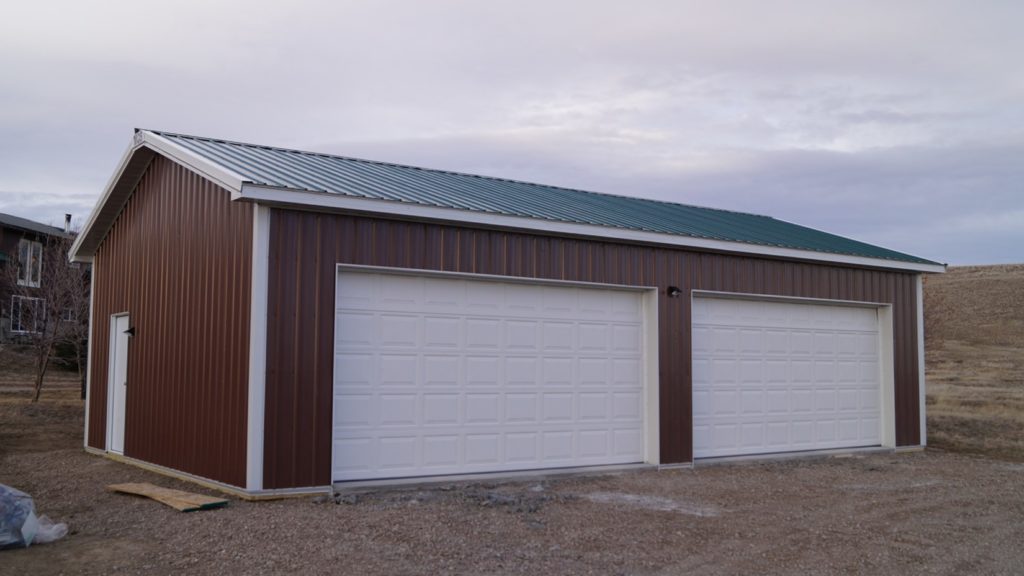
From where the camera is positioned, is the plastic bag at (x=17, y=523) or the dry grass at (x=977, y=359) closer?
the plastic bag at (x=17, y=523)

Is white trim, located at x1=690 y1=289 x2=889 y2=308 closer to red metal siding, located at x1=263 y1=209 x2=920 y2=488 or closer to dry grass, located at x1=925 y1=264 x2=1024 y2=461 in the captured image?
red metal siding, located at x1=263 y1=209 x2=920 y2=488

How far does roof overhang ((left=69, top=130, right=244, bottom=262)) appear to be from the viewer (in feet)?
29.6

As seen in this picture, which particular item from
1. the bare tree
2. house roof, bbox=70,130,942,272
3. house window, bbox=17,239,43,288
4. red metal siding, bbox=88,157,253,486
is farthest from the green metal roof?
house window, bbox=17,239,43,288

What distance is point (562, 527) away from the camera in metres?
7.64

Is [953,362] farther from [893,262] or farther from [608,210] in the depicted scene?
[608,210]

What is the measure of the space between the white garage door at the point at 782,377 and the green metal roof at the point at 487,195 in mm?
1039

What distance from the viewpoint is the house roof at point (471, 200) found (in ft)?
29.9

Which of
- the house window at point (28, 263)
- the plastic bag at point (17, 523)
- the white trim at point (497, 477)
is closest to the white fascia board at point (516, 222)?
the white trim at point (497, 477)

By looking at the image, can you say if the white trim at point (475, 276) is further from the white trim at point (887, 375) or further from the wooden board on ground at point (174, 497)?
the white trim at point (887, 375)

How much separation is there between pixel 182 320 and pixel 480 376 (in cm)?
352

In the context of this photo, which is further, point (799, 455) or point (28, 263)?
point (28, 263)

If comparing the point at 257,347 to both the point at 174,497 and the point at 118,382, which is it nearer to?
the point at 174,497

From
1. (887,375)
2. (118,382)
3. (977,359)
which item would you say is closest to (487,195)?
(118,382)

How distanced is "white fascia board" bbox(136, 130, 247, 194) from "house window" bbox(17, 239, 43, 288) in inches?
624
